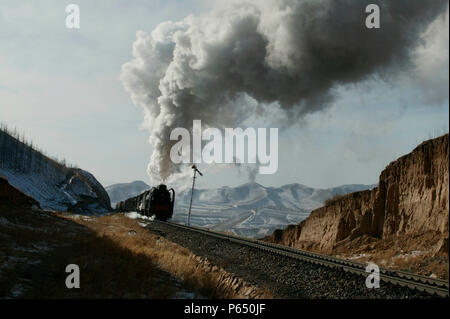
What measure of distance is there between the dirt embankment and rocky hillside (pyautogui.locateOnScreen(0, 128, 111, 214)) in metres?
44.6

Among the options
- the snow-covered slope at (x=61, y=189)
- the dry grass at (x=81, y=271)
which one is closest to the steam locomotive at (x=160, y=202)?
the dry grass at (x=81, y=271)

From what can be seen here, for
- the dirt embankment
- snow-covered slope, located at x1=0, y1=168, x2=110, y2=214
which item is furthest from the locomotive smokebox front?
snow-covered slope, located at x1=0, y1=168, x2=110, y2=214

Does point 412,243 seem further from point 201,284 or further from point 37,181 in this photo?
point 37,181

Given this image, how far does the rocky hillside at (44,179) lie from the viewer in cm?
5950

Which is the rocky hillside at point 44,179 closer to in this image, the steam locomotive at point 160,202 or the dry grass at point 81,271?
the steam locomotive at point 160,202

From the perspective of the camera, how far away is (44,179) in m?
70.8

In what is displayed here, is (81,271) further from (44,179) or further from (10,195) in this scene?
(44,179)

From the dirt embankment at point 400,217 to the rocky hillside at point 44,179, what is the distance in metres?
44.6

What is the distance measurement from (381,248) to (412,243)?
6.68 feet

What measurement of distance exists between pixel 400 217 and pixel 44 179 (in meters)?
67.0

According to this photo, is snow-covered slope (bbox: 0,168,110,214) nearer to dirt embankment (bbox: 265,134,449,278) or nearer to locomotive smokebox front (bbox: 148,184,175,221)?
locomotive smokebox front (bbox: 148,184,175,221)

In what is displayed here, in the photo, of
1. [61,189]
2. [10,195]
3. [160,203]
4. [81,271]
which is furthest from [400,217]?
[61,189]

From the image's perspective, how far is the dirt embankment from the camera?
1603 cm
